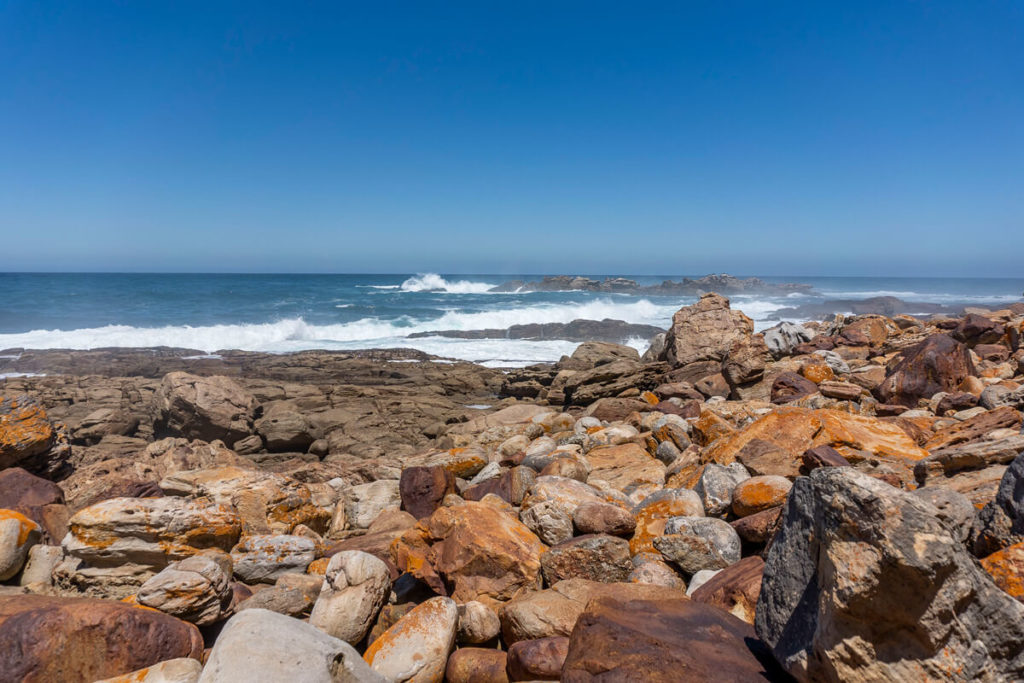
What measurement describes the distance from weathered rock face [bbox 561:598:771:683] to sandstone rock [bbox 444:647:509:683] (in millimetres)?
722

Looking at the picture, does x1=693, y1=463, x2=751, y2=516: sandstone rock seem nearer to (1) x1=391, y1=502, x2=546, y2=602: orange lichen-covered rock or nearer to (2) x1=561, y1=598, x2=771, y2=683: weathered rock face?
(1) x1=391, y1=502, x2=546, y2=602: orange lichen-covered rock

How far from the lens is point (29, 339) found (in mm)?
26453

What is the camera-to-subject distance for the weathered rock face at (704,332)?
1302cm

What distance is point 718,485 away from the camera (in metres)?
4.26

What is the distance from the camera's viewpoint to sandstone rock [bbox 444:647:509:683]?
2984 mm

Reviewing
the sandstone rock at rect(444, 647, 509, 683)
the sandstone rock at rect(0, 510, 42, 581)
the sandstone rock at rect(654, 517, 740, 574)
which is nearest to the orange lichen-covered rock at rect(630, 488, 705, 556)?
the sandstone rock at rect(654, 517, 740, 574)

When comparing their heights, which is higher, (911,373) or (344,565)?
(911,373)

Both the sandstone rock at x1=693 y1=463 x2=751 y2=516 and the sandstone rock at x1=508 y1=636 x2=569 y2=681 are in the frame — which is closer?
the sandstone rock at x1=508 y1=636 x2=569 y2=681

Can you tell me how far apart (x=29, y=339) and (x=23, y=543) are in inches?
1192

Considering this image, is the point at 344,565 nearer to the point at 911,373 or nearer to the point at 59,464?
the point at 59,464

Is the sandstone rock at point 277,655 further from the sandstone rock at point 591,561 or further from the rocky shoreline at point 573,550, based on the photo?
the sandstone rock at point 591,561

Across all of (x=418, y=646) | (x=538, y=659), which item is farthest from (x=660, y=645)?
(x=418, y=646)

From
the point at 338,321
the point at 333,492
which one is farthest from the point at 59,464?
the point at 338,321

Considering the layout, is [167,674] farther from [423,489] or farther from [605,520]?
[423,489]
